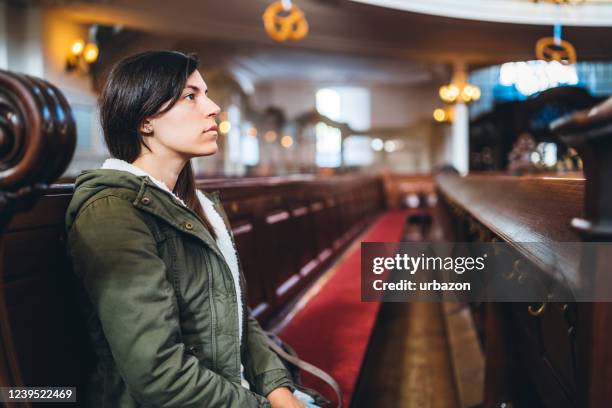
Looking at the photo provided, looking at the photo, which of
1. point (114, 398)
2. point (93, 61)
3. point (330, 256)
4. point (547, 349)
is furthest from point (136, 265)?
point (93, 61)

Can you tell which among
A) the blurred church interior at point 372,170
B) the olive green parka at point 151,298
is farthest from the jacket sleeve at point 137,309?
the blurred church interior at point 372,170

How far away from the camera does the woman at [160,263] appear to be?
85 cm

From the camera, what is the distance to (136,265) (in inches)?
33.9

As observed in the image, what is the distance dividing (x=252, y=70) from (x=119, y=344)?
15.5 meters

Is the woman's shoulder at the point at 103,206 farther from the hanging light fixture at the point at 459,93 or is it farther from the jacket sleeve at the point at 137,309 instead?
the hanging light fixture at the point at 459,93

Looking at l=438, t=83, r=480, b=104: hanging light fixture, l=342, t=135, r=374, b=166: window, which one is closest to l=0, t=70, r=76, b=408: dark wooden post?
l=438, t=83, r=480, b=104: hanging light fixture

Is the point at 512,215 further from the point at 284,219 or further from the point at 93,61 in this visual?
the point at 93,61

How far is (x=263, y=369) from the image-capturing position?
1.19 metres

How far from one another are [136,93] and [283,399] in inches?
28.4

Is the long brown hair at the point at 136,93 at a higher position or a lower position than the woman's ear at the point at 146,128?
higher

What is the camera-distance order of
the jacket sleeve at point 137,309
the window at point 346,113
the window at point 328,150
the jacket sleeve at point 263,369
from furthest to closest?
the window at point 346,113, the window at point 328,150, the jacket sleeve at point 263,369, the jacket sleeve at point 137,309

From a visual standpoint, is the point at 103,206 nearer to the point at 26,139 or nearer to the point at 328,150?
the point at 26,139

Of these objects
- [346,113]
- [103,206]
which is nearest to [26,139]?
[103,206]
